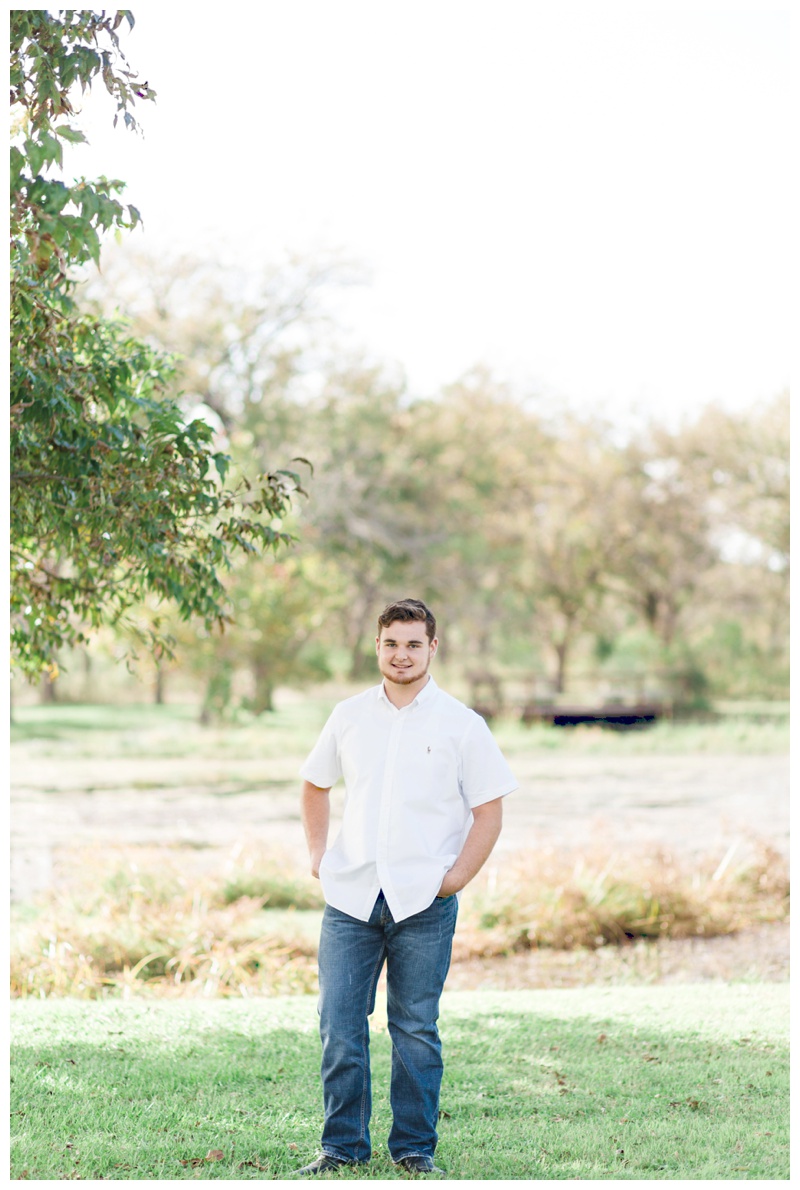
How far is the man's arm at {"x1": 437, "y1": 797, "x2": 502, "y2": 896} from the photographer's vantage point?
308cm

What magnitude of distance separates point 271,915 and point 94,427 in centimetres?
458

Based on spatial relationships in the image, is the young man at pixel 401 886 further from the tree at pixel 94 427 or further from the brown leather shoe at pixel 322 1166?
the tree at pixel 94 427

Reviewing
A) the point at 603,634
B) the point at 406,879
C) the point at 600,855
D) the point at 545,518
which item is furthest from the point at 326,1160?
the point at 603,634

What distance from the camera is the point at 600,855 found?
26.5ft

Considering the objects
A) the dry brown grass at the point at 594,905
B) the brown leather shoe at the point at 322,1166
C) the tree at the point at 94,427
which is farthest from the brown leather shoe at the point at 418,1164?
the dry brown grass at the point at 594,905

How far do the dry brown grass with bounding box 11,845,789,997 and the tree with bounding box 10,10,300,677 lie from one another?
8.08 ft

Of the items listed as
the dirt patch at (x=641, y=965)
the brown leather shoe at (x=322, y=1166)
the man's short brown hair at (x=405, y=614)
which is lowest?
the dirt patch at (x=641, y=965)

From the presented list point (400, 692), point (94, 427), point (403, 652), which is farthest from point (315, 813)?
point (94, 427)

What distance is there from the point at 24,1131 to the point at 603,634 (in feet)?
90.1

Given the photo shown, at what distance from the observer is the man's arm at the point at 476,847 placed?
308 cm

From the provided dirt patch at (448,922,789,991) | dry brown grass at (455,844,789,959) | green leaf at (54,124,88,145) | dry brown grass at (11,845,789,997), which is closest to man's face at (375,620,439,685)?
green leaf at (54,124,88,145)

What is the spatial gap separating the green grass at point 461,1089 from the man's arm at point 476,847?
0.82 meters

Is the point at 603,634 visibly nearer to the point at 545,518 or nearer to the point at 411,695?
the point at 545,518

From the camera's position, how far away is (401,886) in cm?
307
